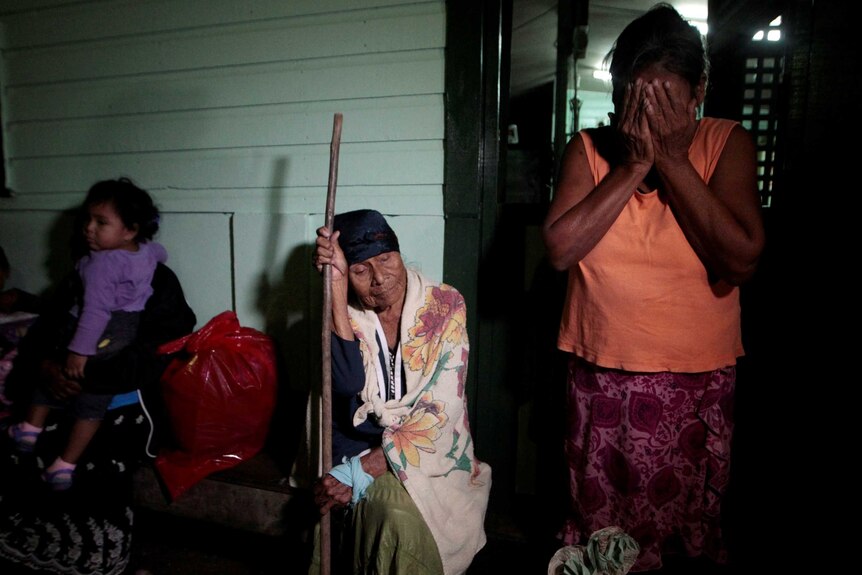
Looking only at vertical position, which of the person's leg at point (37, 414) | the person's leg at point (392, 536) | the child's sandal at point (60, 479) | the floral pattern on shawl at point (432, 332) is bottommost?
the child's sandal at point (60, 479)

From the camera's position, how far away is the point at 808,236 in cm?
223

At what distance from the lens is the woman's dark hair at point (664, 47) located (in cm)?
163

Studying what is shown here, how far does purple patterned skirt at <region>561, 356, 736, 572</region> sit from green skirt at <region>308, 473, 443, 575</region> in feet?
2.07

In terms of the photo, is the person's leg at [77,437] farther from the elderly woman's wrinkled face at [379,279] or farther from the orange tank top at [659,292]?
the orange tank top at [659,292]

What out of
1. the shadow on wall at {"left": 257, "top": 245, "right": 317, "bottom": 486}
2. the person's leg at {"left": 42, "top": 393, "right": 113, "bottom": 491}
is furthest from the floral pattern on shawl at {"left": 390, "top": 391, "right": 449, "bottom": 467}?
the person's leg at {"left": 42, "top": 393, "right": 113, "bottom": 491}

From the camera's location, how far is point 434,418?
221 centimetres

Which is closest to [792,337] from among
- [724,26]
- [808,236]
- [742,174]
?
[808,236]

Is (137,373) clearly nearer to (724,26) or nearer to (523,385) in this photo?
(523,385)

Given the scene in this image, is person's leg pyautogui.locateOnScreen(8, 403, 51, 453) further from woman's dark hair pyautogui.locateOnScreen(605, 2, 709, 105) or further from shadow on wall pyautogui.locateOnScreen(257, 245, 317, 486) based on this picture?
woman's dark hair pyautogui.locateOnScreen(605, 2, 709, 105)

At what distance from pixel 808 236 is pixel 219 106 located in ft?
10.8

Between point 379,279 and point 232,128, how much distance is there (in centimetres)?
172

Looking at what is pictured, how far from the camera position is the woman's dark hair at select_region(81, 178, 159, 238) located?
115 inches

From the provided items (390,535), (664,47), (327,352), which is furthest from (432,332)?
(664,47)

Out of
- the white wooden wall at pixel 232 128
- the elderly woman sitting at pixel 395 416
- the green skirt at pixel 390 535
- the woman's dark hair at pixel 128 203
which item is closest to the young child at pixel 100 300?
the woman's dark hair at pixel 128 203
